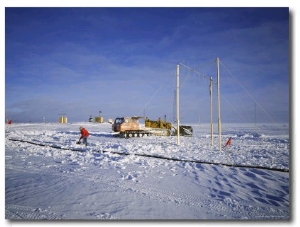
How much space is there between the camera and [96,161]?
6.97 m

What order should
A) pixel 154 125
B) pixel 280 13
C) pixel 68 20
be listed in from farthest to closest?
pixel 154 125 → pixel 68 20 → pixel 280 13

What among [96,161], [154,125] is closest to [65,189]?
[96,161]

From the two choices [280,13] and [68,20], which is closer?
[280,13]

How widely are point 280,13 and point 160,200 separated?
5.33m

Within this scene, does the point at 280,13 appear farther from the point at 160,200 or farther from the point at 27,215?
the point at 27,215

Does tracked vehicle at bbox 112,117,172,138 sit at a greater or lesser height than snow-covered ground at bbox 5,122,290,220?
greater

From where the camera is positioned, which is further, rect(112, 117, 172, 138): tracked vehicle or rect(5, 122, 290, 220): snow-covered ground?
rect(112, 117, 172, 138): tracked vehicle

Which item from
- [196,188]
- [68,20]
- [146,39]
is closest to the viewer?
[196,188]

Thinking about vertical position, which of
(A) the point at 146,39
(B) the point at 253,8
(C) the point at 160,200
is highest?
(B) the point at 253,8

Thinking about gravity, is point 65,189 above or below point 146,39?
below

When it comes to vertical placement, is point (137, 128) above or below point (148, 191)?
above

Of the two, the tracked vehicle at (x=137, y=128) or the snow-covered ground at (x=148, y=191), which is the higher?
the tracked vehicle at (x=137, y=128)

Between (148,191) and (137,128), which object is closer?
(148,191)

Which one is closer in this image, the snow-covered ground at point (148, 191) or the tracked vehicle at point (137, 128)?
the snow-covered ground at point (148, 191)
